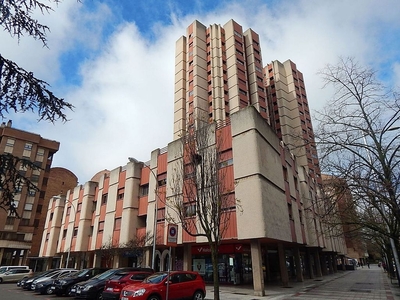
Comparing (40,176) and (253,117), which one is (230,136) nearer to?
(253,117)

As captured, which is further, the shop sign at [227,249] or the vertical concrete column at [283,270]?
the vertical concrete column at [283,270]

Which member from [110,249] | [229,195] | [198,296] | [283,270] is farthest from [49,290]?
[283,270]

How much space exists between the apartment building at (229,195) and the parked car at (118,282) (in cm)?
412

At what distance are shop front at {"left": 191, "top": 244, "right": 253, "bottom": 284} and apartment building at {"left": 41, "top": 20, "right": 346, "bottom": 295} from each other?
73 millimetres

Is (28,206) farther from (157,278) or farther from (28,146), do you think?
(157,278)

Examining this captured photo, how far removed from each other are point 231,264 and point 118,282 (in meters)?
10.7

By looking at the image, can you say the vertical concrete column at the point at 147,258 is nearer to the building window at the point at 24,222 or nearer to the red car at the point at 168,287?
the red car at the point at 168,287

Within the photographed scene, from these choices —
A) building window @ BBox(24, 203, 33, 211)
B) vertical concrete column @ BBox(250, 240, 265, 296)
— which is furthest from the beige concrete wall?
building window @ BBox(24, 203, 33, 211)

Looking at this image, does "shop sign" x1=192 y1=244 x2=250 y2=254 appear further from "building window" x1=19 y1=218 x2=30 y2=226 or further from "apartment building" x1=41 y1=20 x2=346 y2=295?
"building window" x1=19 y1=218 x2=30 y2=226

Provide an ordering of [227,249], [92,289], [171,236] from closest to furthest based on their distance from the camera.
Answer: [171,236] < [92,289] < [227,249]

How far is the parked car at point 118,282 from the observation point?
11.8m

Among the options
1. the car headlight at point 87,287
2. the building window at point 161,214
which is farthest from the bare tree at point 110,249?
the car headlight at point 87,287

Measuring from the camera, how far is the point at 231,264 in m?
20.6

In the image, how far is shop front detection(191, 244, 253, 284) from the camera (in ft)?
65.6
